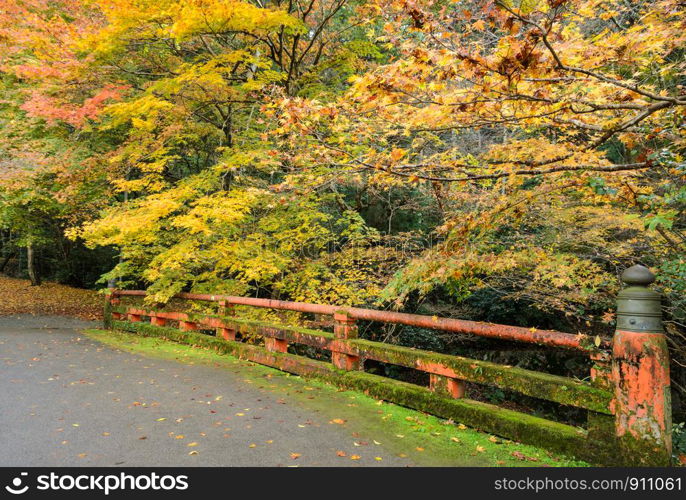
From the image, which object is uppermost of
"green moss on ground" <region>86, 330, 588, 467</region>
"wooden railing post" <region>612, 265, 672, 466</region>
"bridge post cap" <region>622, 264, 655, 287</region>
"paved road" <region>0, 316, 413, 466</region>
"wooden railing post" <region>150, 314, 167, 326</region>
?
"bridge post cap" <region>622, 264, 655, 287</region>

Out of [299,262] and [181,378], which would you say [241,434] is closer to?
[181,378]

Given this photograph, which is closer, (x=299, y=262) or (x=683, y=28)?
(x=683, y=28)

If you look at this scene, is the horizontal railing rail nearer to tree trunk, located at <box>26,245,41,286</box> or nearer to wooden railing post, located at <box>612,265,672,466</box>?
wooden railing post, located at <box>612,265,672,466</box>

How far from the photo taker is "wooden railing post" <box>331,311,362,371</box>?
5699 mm

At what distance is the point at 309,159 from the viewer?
577 centimetres

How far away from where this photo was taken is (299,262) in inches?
425

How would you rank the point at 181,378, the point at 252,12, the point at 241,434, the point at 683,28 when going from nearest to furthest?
the point at 683,28, the point at 241,434, the point at 181,378, the point at 252,12

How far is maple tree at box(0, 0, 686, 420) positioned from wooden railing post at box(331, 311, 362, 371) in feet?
2.25

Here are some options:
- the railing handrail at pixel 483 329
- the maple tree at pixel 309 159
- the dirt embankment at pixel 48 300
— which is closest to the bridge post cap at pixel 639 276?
the railing handrail at pixel 483 329

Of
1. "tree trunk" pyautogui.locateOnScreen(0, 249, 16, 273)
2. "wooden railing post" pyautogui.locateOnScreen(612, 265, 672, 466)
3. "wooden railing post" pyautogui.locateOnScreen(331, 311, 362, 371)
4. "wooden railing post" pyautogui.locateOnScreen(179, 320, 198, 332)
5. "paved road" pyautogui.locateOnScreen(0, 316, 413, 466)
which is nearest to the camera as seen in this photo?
"wooden railing post" pyautogui.locateOnScreen(612, 265, 672, 466)

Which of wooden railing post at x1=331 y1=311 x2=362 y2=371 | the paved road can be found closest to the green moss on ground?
the paved road

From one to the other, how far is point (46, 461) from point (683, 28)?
5.83 meters

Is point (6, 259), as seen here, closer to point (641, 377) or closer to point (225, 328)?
point (225, 328)
